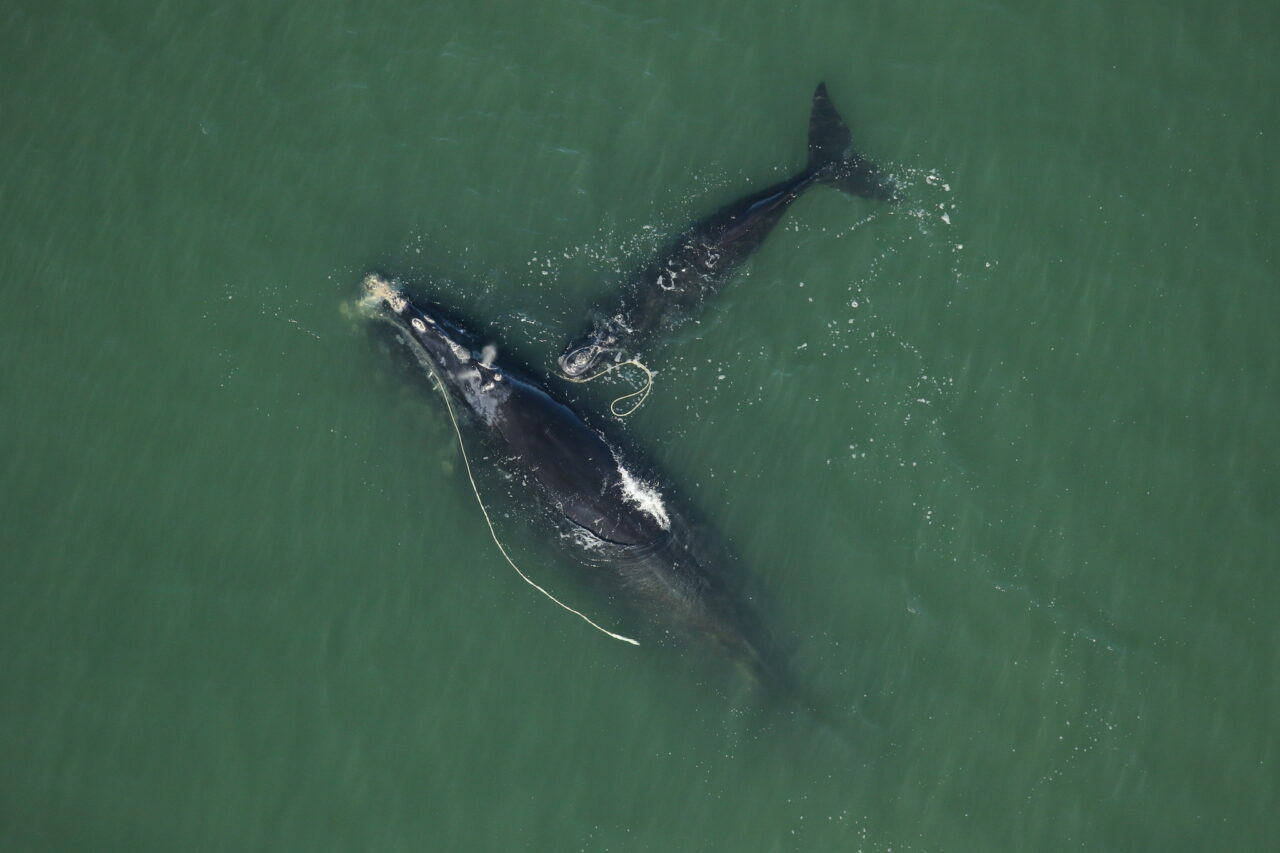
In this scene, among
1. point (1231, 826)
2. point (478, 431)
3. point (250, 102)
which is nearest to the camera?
point (1231, 826)

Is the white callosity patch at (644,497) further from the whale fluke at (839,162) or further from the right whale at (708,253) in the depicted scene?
the whale fluke at (839,162)

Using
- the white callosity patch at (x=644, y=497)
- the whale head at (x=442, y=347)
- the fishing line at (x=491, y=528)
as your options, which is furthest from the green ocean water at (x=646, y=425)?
the whale head at (x=442, y=347)

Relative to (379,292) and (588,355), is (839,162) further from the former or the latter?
(379,292)

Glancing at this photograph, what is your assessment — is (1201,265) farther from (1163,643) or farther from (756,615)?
(756,615)

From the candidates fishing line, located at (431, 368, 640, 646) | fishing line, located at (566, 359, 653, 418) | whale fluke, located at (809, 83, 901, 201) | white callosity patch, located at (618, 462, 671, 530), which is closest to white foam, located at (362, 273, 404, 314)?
fishing line, located at (431, 368, 640, 646)

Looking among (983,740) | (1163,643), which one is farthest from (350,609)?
(1163,643)

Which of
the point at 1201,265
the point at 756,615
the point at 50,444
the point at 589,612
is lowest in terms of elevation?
the point at 50,444

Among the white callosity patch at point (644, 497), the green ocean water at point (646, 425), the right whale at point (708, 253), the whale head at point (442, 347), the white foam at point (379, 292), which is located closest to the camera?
the green ocean water at point (646, 425)
